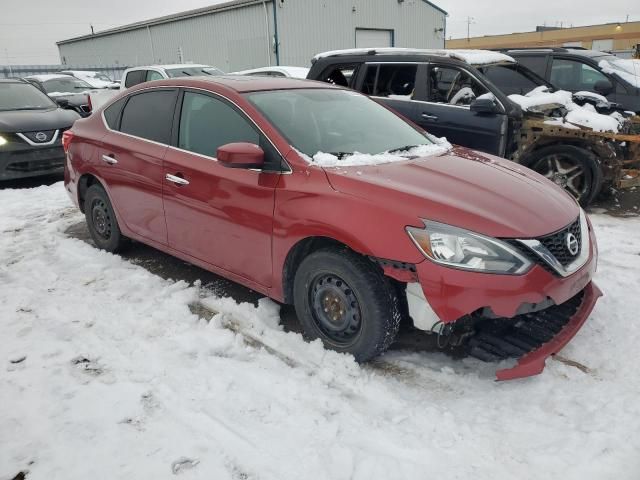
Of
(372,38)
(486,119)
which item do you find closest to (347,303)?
(486,119)

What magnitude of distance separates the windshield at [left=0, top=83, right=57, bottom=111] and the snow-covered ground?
6168 millimetres

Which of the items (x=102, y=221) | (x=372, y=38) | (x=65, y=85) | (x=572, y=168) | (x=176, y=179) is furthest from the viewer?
(x=372, y=38)

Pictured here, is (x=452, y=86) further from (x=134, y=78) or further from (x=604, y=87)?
(x=134, y=78)

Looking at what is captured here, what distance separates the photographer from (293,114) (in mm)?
3516

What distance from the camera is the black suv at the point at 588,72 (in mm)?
7300

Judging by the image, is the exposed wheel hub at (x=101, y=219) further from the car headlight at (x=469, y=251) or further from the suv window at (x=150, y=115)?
the car headlight at (x=469, y=251)

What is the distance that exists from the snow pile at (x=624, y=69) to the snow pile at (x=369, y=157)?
17.4 ft

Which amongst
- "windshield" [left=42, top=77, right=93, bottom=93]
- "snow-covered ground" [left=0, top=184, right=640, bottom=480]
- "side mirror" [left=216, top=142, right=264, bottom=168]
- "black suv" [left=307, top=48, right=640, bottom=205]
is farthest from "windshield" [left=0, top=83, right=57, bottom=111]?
"side mirror" [left=216, top=142, right=264, bottom=168]

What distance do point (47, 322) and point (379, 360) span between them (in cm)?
229

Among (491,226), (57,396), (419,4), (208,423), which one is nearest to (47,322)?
(57,396)

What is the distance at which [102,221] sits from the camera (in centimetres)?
483

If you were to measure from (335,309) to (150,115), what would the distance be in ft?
7.81

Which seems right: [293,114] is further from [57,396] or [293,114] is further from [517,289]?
[57,396]

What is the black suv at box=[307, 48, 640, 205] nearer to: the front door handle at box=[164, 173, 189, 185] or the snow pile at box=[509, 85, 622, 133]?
the snow pile at box=[509, 85, 622, 133]
